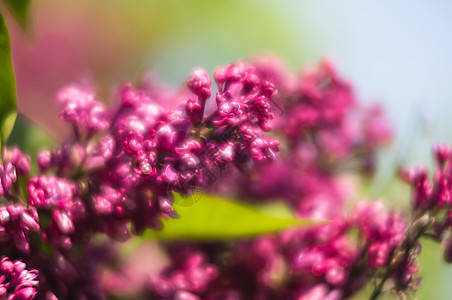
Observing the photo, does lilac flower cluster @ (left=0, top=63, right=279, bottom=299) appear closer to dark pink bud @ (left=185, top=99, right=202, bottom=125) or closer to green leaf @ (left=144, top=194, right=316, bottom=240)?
dark pink bud @ (left=185, top=99, right=202, bottom=125)

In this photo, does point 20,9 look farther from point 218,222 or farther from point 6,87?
point 218,222

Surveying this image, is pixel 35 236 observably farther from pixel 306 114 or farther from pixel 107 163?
pixel 306 114

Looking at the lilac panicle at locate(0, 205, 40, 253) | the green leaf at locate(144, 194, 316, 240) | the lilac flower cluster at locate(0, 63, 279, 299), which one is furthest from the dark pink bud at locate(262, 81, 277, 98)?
the lilac panicle at locate(0, 205, 40, 253)

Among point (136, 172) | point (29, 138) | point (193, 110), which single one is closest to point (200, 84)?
point (193, 110)

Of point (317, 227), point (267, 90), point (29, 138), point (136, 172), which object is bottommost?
point (317, 227)

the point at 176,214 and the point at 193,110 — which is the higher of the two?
the point at 193,110

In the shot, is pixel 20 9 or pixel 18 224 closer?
pixel 18 224

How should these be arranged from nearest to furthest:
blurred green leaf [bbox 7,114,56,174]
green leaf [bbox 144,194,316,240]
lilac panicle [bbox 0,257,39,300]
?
lilac panicle [bbox 0,257,39,300] < green leaf [bbox 144,194,316,240] < blurred green leaf [bbox 7,114,56,174]

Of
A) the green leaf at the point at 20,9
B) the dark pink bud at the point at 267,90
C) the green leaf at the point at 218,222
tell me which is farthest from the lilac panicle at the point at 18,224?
the green leaf at the point at 20,9
